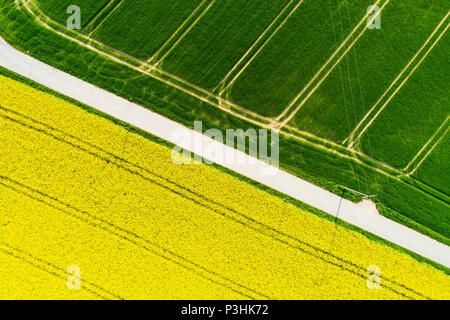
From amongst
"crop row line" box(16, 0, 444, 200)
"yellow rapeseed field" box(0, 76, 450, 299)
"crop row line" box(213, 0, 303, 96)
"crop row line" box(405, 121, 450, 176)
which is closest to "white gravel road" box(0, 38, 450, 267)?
"yellow rapeseed field" box(0, 76, 450, 299)

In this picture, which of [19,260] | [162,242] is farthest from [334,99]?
[19,260]

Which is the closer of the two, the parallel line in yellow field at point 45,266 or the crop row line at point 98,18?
the parallel line in yellow field at point 45,266

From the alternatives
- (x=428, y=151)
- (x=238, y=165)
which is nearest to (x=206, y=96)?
(x=238, y=165)

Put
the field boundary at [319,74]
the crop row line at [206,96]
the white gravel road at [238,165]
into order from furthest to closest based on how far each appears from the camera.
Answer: the field boundary at [319,74], the crop row line at [206,96], the white gravel road at [238,165]

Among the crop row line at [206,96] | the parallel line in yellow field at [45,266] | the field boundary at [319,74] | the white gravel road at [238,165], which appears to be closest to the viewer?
the parallel line in yellow field at [45,266]

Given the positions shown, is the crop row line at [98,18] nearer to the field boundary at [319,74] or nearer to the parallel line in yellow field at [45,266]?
the field boundary at [319,74]

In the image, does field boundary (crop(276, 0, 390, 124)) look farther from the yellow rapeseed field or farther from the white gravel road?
the yellow rapeseed field

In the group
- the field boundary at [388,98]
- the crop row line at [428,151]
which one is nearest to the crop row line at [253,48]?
the field boundary at [388,98]

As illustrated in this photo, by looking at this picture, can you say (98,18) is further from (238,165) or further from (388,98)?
(388,98)
